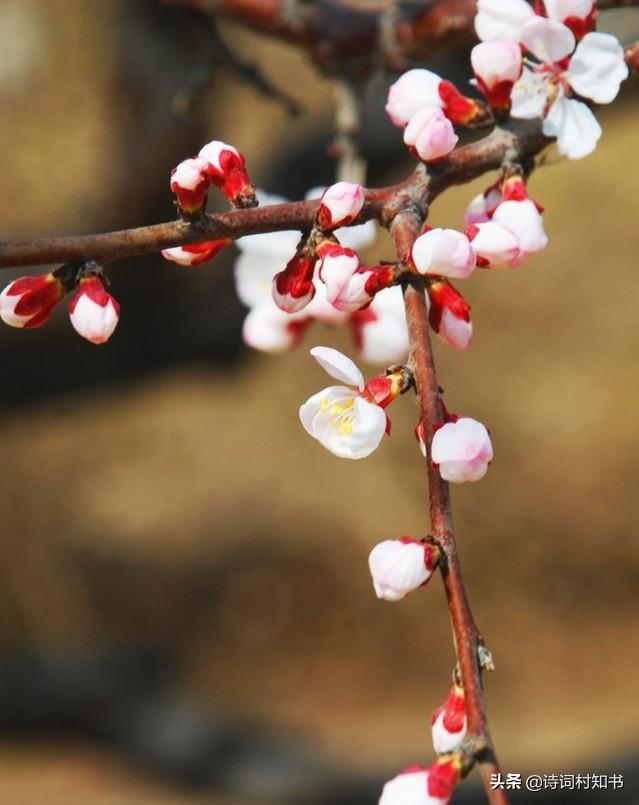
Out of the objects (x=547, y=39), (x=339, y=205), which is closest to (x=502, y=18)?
(x=547, y=39)

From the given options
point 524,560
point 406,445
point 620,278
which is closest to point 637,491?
point 524,560

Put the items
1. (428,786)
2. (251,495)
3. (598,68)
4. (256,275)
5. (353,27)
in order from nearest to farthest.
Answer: (428,786), (598,68), (256,275), (353,27), (251,495)

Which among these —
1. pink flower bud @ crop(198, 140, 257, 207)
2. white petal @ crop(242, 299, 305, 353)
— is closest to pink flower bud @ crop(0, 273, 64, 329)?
pink flower bud @ crop(198, 140, 257, 207)

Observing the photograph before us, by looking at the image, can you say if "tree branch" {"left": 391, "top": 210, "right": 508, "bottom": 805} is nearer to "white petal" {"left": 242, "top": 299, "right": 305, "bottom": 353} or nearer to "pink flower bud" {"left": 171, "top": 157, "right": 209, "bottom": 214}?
"pink flower bud" {"left": 171, "top": 157, "right": 209, "bottom": 214}

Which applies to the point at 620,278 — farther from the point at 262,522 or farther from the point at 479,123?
the point at 479,123

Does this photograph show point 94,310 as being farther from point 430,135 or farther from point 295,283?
point 430,135

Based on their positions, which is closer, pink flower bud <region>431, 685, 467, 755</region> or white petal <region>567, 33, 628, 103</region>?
pink flower bud <region>431, 685, 467, 755</region>

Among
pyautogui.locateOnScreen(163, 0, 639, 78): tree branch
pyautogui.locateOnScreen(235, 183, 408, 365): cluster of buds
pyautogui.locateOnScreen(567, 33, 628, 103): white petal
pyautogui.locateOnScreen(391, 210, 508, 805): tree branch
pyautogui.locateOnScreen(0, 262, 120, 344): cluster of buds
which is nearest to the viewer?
pyautogui.locateOnScreen(391, 210, 508, 805): tree branch
